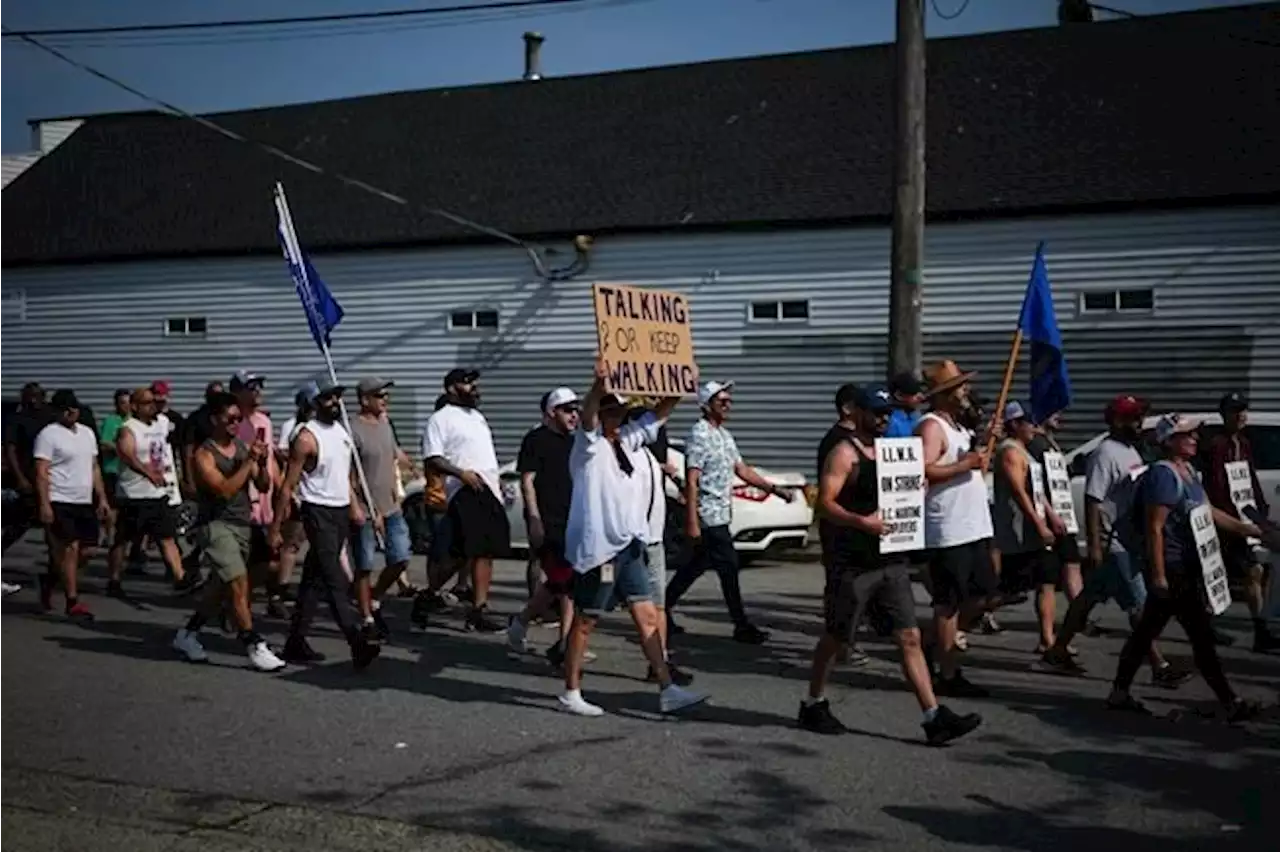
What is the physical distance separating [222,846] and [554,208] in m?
20.5

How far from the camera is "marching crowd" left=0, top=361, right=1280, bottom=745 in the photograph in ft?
28.8

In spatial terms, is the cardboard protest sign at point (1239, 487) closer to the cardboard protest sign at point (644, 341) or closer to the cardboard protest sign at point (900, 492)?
the cardboard protest sign at point (900, 492)

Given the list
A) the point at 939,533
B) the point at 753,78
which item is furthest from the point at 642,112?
the point at 939,533

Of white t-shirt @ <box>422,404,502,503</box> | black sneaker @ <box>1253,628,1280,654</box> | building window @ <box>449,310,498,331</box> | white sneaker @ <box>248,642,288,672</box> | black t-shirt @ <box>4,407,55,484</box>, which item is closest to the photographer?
white sneaker @ <box>248,642,288,672</box>

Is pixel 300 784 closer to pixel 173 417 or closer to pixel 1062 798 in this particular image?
pixel 1062 798

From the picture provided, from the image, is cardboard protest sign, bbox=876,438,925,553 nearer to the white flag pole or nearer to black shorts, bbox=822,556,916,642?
black shorts, bbox=822,556,916,642

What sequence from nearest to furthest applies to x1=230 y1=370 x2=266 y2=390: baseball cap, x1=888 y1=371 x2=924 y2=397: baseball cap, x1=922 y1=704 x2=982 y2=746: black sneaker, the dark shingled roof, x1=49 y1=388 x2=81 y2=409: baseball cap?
1. x1=922 y1=704 x2=982 y2=746: black sneaker
2. x1=888 y1=371 x2=924 y2=397: baseball cap
3. x1=230 y1=370 x2=266 y2=390: baseball cap
4. x1=49 y1=388 x2=81 y2=409: baseball cap
5. the dark shingled roof

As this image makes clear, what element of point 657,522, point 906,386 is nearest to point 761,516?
point 657,522

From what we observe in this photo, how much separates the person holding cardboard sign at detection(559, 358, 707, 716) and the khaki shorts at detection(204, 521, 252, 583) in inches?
101

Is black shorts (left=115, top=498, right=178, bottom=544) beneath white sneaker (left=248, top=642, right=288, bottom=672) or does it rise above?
above

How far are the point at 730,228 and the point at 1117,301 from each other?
5545 millimetres

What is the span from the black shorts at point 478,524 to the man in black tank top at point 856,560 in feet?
12.8

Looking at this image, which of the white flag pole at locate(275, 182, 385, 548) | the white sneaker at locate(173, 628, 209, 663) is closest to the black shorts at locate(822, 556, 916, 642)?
the white flag pole at locate(275, 182, 385, 548)

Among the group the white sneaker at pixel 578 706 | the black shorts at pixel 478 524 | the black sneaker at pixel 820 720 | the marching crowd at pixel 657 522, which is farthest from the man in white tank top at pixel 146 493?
the black sneaker at pixel 820 720
